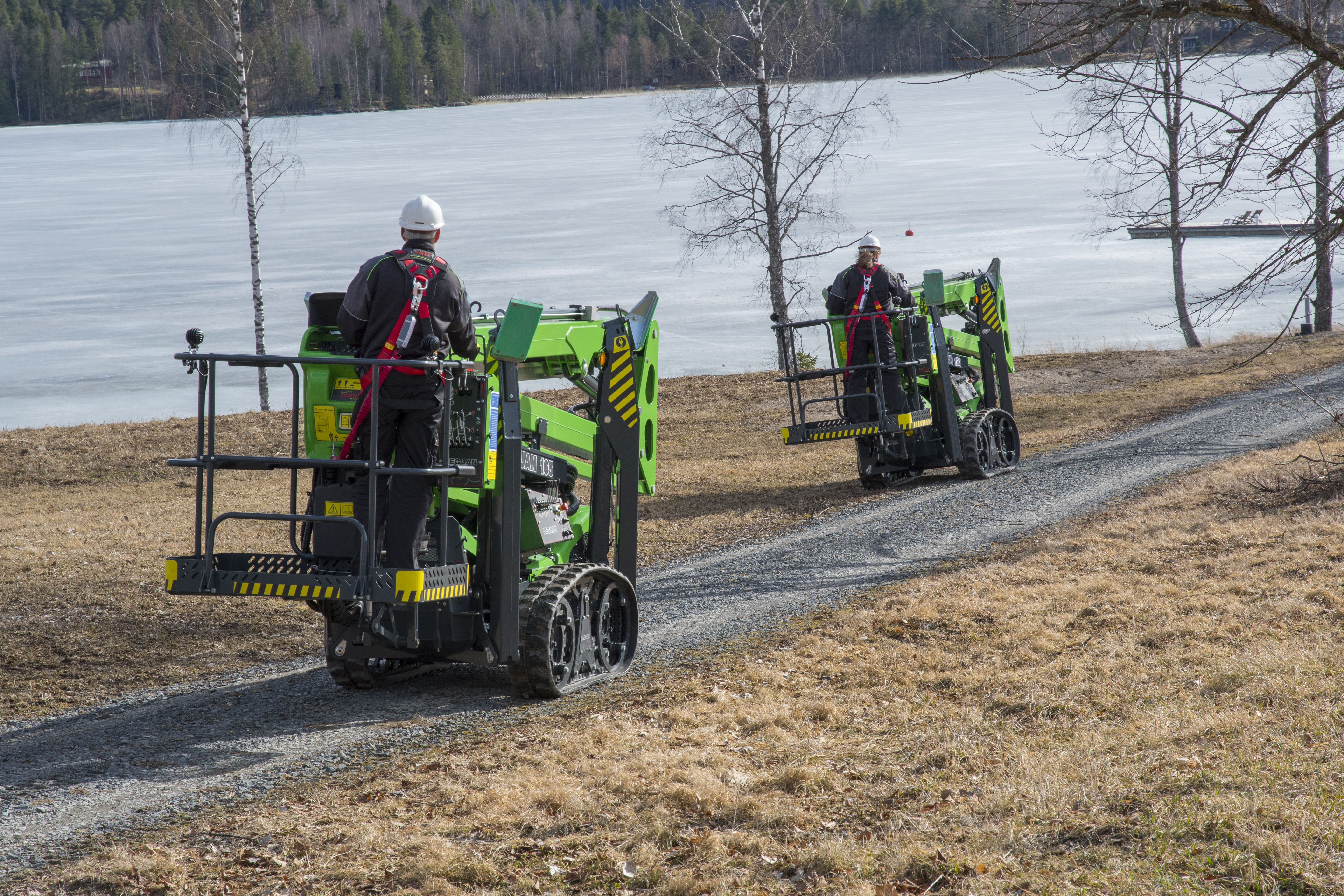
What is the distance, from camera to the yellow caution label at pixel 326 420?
6684mm

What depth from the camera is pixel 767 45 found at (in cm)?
2416

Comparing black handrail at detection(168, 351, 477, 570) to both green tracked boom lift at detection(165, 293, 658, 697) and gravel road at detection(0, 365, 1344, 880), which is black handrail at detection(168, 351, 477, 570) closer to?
green tracked boom lift at detection(165, 293, 658, 697)

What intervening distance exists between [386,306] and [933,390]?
30.9 feet

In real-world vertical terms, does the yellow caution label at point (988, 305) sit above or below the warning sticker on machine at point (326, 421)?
above

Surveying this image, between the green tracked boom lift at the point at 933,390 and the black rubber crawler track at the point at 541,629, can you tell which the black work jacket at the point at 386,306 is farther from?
the green tracked boom lift at the point at 933,390

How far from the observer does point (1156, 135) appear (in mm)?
41031

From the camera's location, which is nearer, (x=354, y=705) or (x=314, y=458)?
(x=314, y=458)

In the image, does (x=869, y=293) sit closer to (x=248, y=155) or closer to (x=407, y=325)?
(x=407, y=325)

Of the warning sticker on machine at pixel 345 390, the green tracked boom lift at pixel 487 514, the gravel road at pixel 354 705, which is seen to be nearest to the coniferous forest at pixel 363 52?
the gravel road at pixel 354 705

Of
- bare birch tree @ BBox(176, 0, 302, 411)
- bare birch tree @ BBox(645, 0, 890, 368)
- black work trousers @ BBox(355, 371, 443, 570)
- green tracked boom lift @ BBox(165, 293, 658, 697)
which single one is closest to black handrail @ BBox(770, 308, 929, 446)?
green tracked boom lift @ BBox(165, 293, 658, 697)

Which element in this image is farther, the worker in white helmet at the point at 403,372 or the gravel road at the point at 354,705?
the worker in white helmet at the point at 403,372

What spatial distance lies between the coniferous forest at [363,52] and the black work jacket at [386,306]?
14.7m

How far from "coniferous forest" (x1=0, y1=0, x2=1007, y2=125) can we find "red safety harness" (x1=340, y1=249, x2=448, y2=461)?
14744 mm

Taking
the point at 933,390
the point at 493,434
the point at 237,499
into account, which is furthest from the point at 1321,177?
the point at 237,499
